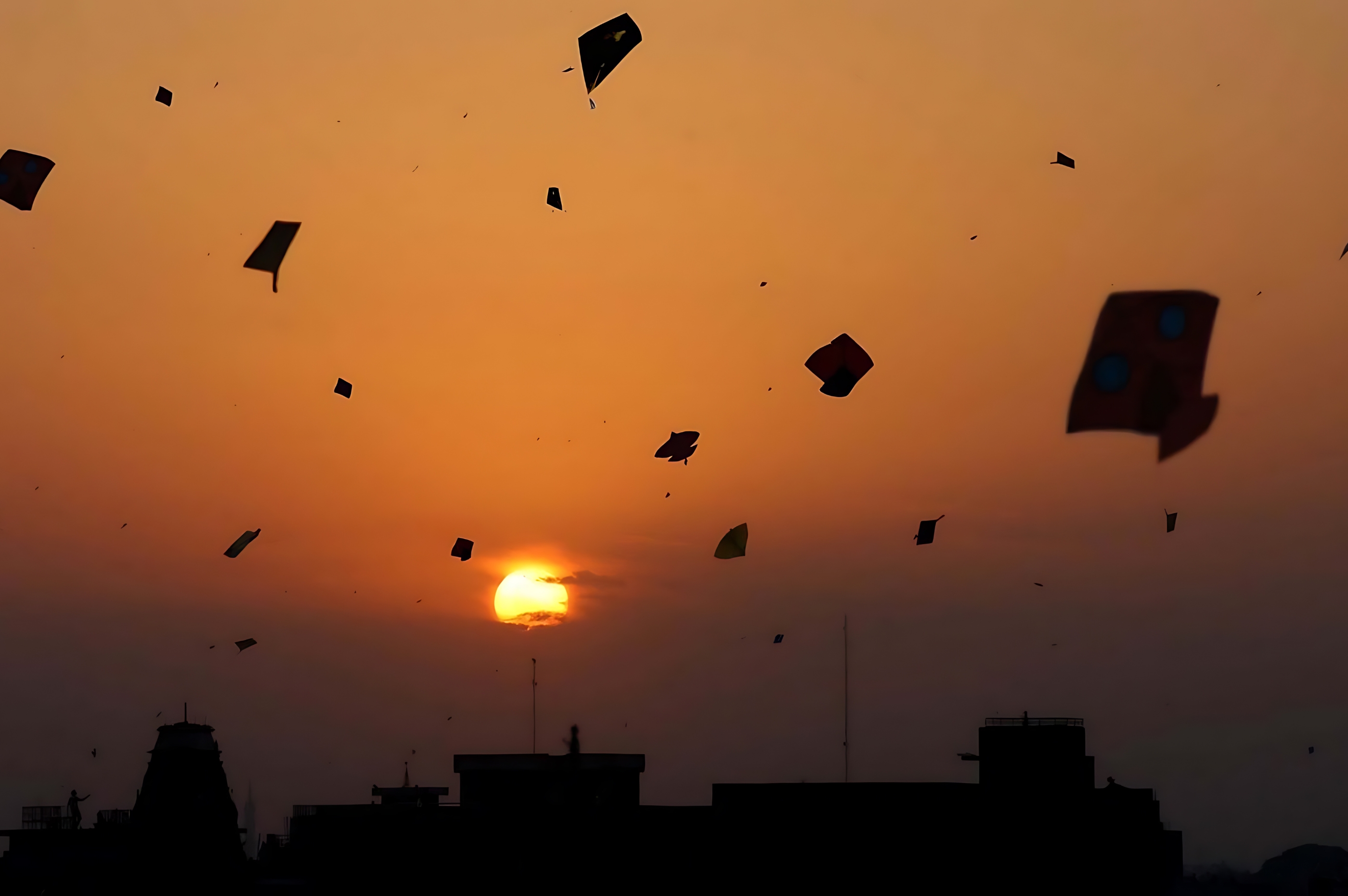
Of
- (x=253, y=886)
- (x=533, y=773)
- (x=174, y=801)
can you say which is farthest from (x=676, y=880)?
(x=174, y=801)

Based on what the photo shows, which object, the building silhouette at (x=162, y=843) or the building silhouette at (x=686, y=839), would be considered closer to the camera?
the building silhouette at (x=686, y=839)

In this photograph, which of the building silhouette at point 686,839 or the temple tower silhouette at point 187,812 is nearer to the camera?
the building silhouette at point 686,839

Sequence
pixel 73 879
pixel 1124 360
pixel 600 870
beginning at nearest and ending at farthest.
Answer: pixel 1124 360 → pixel 600 870 → pixel 73 879

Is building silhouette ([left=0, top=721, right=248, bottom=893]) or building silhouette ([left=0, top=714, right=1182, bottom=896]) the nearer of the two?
building silhouette ([left=0, top=714, right=1182, bottom=896])

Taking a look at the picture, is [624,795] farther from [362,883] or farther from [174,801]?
[174,801]

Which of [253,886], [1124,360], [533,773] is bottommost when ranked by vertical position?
[253,886]

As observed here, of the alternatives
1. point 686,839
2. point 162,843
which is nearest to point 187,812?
point 162,843

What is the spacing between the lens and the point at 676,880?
184 ft

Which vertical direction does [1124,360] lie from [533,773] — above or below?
above

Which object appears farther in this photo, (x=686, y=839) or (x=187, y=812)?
(x=187, y=812)

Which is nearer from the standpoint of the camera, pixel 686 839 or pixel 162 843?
pixel 686 839

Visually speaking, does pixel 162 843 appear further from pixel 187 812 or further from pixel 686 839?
pixel 686 839

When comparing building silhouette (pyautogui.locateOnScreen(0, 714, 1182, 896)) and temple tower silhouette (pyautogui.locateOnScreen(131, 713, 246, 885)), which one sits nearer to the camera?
building silhouette (pyautogui.locateOnScreen(0, 714, 1182, 896))

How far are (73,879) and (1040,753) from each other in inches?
1404
